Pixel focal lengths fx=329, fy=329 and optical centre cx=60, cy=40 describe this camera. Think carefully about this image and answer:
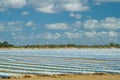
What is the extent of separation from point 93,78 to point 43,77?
6.99 feet

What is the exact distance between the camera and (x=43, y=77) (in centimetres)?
1395

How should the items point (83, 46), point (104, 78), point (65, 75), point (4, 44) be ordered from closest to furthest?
point (104, 78) → point (65, 75) → point (4, 44) → point (83, 46)

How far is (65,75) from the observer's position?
14.7 metres

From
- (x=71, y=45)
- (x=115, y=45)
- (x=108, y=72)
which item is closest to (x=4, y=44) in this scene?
(x=71, y=45)

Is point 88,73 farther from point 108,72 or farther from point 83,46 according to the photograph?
point 83,46

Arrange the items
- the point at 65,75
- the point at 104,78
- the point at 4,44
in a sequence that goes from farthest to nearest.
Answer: the point at 4,44, the point at 65,75, the point at 104,78

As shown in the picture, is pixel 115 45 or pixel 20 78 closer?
pixel 20 78

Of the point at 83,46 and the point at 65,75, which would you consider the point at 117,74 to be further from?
the point at 83,46

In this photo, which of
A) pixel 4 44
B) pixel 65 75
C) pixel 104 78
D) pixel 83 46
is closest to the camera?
pixel 104 78

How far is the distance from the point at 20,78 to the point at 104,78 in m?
3.43

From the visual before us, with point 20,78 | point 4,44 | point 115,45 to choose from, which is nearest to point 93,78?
point 20,78

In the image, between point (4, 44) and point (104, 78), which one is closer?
point (104, 78)

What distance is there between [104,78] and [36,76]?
294 cm

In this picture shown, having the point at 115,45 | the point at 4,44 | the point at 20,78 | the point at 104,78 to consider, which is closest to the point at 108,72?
the point at 104,78
